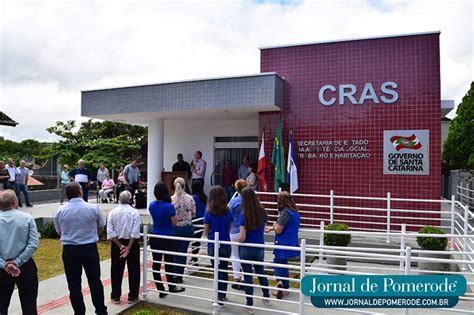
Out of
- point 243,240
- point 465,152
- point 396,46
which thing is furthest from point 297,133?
point 465,152

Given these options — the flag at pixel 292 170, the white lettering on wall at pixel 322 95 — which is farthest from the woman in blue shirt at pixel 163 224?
the white lettering on wall at pixel 322 95

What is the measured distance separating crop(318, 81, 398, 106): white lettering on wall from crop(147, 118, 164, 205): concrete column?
205 inches

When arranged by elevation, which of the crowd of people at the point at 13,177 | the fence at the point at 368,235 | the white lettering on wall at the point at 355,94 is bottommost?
the fence at the point at 368,235

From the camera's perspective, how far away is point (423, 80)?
9.20 metres

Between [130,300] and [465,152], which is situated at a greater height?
[465,152]

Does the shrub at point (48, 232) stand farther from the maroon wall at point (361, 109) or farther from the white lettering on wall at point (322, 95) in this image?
the white lettering on wall at point (322, 95)

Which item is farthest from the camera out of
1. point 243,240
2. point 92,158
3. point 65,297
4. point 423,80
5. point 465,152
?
point 92,158

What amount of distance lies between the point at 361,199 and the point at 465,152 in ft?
32.0

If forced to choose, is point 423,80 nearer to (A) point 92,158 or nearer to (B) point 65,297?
(B) point 65,297

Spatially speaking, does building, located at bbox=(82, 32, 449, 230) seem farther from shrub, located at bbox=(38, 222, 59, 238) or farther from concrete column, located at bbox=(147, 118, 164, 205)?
shrub, located at bbox=(38, 222, 59, 238)

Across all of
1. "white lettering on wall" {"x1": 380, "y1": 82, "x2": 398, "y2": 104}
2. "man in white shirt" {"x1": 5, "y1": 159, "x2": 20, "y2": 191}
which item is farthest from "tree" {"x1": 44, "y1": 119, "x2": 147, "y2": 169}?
"white lettering on wall" {"x1": 380, "y1": 82, "x2": 398, "y2": 104}

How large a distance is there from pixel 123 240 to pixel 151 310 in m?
0.99

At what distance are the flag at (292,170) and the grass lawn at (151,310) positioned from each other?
533 cm

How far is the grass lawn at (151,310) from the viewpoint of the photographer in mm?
5026
